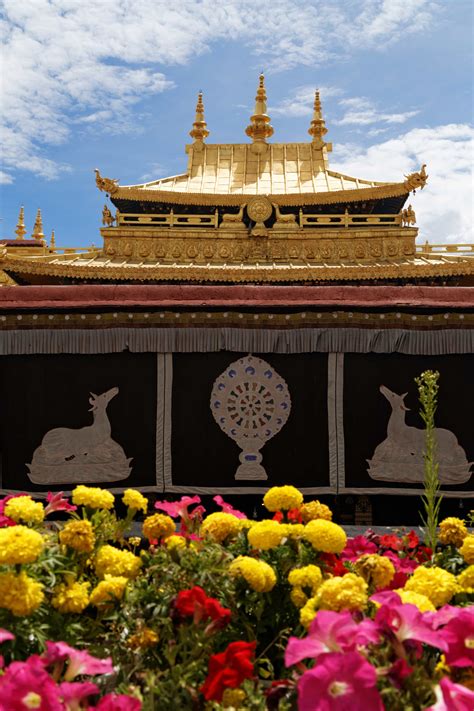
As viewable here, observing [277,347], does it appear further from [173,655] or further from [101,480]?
[173,655]

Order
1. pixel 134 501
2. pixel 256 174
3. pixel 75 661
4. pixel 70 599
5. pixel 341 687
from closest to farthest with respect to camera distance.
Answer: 1. pixel 341 687
2. pixel 75 661
3. pixel 70 599
4. pixel 134 501
5. pixel 256 174

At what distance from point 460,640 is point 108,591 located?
3.82 feet

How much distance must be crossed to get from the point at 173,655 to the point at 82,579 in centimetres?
56

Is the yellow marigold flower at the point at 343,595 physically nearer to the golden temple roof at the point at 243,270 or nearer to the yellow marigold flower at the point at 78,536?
the yellow marigold flower at the point at 78,536

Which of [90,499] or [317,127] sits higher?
[317,127]

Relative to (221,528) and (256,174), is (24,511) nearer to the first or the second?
(221,528)

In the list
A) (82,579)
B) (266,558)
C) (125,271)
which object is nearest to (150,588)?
(82,579)

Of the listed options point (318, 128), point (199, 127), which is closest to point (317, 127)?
point (318, 128)

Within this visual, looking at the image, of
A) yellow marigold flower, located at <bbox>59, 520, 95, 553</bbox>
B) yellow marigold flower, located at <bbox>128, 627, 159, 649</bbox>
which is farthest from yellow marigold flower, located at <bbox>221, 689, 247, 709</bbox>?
yellow marigold flower, located at <bbox>59, 520, 95, 553</bbox>

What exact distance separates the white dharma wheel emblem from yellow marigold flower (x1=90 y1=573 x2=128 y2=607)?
12.7 ft

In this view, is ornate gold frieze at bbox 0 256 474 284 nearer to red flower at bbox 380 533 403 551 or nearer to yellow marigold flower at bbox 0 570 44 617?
red flower at bbox 380 533 403 551

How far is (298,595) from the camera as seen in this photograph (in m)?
2.08

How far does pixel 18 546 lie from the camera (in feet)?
6.12

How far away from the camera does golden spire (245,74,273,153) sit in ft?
62.9
